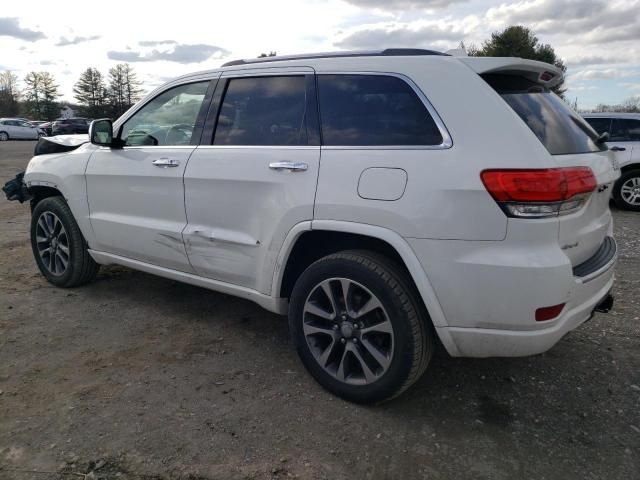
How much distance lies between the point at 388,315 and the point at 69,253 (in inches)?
124

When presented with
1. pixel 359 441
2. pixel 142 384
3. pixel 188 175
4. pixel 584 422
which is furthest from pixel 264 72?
pixel 584 422

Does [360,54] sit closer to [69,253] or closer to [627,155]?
[69,253]

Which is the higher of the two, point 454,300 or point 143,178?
point 143,178

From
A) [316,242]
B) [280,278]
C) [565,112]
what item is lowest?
[280,278]

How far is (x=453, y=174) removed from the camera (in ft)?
8.01

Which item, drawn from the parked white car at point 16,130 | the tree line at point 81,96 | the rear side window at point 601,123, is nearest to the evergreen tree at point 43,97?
the tree line at point 81,96

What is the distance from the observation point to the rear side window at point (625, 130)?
30.6ft

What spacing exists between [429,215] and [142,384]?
192 centimetres

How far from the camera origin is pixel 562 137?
2.70 metres

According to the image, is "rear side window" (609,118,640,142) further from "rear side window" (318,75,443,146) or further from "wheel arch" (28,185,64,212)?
"wheel arch" (28,185,64,212)

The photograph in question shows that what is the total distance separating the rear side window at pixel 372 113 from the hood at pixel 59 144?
8.30 ft

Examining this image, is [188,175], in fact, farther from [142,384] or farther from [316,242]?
[142,384]

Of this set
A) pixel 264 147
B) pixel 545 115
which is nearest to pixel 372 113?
pixel 264 147

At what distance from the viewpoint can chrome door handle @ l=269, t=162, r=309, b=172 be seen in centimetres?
294
